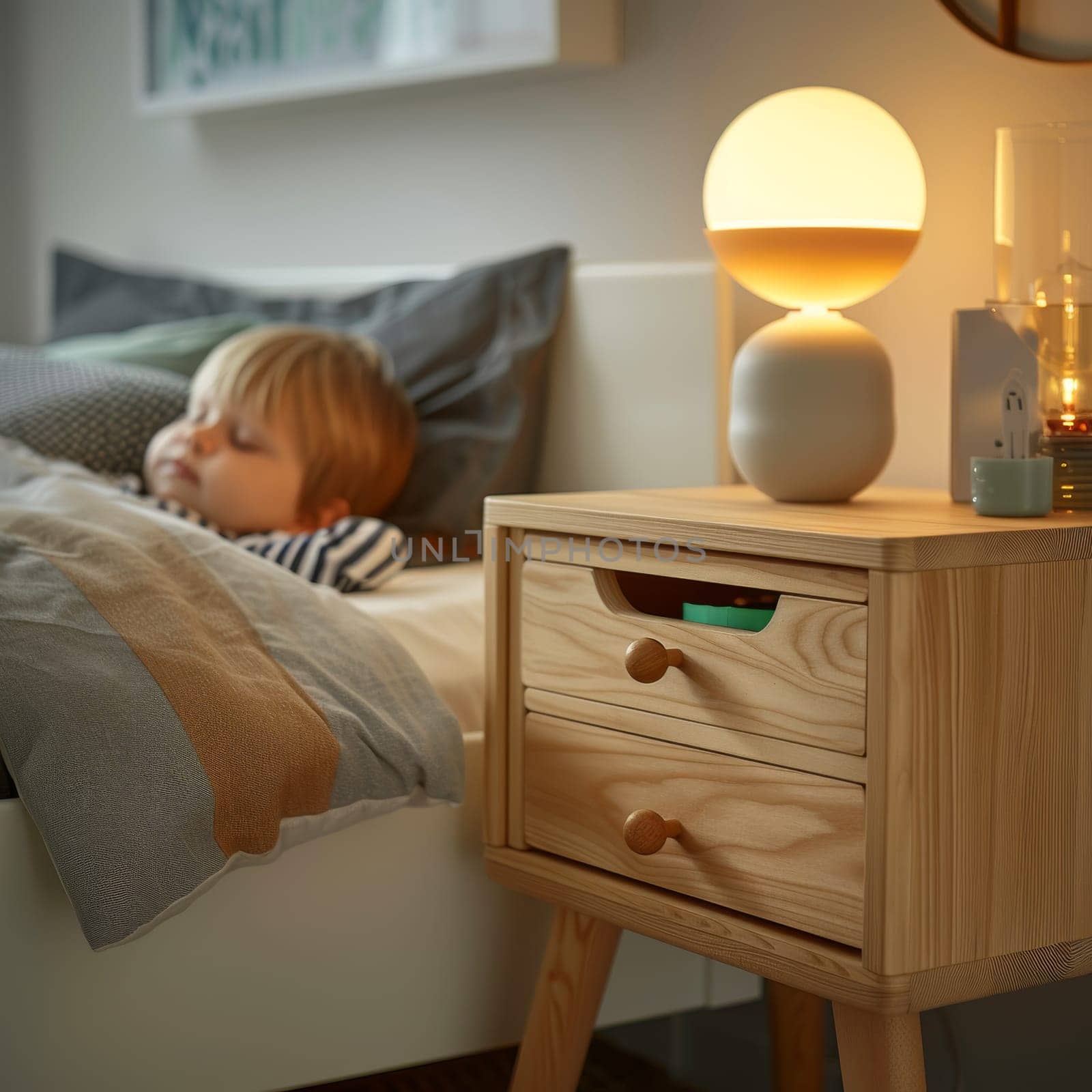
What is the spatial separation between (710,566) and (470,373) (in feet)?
2.59

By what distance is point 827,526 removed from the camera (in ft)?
3.12

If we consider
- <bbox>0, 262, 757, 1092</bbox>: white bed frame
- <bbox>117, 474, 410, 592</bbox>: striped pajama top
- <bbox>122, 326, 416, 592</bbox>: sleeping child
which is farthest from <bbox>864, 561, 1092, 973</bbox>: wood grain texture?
<bbox>122, 326, 416, 592</bbox>: sleeping child

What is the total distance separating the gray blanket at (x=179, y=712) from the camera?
1019 millimetres

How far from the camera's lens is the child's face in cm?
162

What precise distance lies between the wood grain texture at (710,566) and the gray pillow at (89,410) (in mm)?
769

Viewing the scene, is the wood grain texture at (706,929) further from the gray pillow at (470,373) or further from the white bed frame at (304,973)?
the gray pillow at (470,373)

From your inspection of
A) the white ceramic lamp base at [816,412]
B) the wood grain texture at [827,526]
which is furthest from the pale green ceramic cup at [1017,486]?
the white ceramic lamp base at [816,412]

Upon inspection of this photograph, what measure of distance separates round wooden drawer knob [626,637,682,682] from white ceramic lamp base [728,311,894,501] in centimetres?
20

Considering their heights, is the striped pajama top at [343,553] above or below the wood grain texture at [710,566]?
below

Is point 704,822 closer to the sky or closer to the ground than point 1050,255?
closer to the ground

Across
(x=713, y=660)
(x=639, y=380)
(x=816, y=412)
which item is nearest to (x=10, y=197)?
(x=639, y=380)

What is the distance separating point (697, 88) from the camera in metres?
1.65

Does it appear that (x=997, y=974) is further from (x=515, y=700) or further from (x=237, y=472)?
(x=237, y=472)

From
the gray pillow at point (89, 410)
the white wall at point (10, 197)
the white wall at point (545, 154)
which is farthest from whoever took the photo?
the white wall at point (10, 197)
